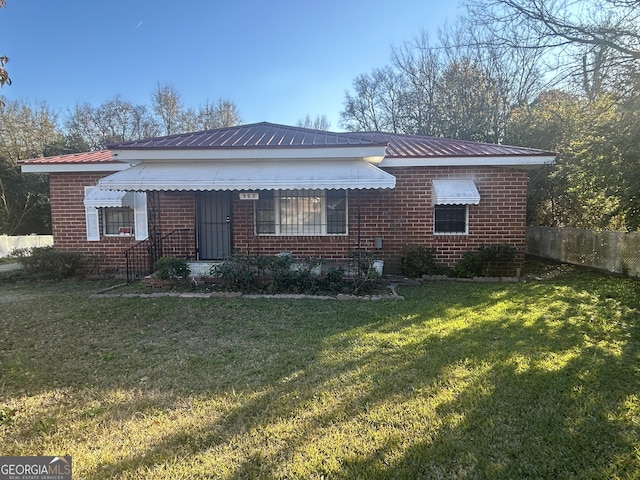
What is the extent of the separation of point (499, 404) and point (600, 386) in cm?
134

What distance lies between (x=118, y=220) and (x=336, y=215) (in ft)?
23.7

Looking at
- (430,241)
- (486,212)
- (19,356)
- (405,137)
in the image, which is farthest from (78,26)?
(486,212)

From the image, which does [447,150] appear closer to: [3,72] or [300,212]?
[300,212]

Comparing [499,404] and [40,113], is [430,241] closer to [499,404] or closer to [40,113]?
[499,404]

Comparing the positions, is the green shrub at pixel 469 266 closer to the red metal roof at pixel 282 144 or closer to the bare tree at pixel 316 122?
the red metal roof at pixel 282 144

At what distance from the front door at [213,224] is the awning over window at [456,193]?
21.0 feet

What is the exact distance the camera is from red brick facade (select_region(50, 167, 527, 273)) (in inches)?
426

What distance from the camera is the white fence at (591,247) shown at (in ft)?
34.3

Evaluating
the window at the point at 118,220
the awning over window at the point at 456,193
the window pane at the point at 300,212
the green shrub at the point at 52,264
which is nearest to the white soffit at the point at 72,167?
the window at the point at 118,220

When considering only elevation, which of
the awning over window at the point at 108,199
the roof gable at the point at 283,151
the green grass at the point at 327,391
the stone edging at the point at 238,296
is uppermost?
the roof gable at the point at 283,151

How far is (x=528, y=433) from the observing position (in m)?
3.17

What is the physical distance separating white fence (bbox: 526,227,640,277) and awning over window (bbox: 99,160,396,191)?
7534 mm

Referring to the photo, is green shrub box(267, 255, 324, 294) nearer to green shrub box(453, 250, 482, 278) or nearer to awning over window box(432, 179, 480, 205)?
awning over window box(432, 179, 480, 205)

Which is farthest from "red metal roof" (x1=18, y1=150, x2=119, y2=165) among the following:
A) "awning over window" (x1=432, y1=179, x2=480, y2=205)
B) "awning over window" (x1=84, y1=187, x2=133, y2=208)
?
"awning over window" (x1=432, y1=179, x2=480, y2=205)
